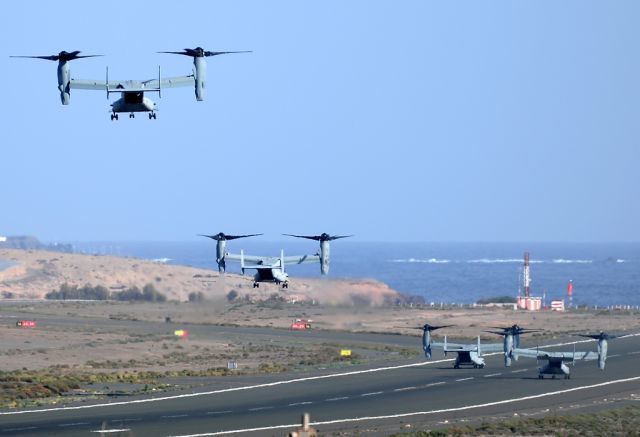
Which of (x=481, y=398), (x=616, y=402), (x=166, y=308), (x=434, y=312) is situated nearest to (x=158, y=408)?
(x=481, y=398)

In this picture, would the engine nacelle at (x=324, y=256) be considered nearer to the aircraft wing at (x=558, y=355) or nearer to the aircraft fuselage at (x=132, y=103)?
the aircraft fuselage at (x=132, y=103)

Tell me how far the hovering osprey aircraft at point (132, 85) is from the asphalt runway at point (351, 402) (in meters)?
16.9

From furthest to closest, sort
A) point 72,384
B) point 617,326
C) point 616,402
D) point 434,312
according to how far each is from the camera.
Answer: point 434,312
point 617,326
point 72,384
point 616,402

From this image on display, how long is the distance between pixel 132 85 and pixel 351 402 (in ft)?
86.0

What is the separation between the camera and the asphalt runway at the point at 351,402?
7075cm

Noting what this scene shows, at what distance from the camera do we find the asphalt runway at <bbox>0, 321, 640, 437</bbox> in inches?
2785

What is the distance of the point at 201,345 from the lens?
126750mm

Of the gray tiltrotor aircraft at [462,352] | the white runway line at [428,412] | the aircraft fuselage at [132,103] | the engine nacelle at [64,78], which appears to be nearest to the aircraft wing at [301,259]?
the white runway line at [428,412]

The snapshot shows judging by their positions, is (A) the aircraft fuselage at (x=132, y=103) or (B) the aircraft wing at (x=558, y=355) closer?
(A) the aircraft fuselage at (x=132, y=103)

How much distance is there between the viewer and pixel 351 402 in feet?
274

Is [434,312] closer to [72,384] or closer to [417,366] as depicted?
[417,366]

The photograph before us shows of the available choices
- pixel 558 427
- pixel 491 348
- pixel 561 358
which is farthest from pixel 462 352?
pixel 558 427

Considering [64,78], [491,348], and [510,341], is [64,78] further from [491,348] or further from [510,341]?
[491,348]

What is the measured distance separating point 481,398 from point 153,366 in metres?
33.7
